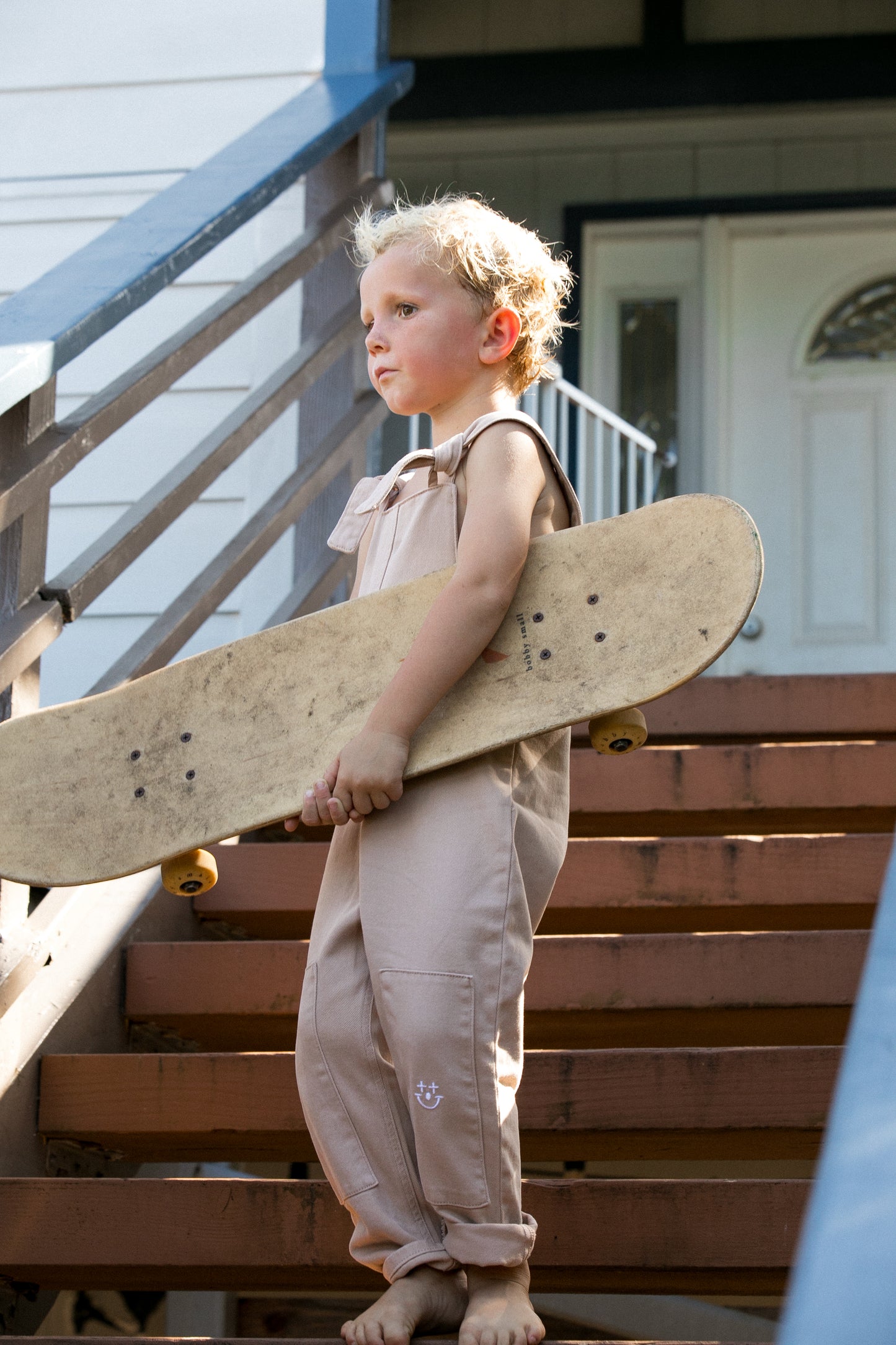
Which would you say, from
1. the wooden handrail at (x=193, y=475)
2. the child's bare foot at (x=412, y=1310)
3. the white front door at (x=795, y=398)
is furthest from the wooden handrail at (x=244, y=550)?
the white front door at (x=795, y=398)

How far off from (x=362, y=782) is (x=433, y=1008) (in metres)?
0.24

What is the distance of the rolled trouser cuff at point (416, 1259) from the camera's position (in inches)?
57.7

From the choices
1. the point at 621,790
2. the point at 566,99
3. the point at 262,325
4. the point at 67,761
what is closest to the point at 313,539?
the point at 262,325

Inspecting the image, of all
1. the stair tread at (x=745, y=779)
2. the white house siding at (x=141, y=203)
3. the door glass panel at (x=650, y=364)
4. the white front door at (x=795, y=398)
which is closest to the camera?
the stair tread at (x=745, y=779)

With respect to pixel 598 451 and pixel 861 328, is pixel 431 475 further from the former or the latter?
pixel 861 328

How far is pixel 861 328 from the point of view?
17.9 ft

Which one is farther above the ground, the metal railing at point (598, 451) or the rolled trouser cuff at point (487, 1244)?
the metal railing at point (598, 451)

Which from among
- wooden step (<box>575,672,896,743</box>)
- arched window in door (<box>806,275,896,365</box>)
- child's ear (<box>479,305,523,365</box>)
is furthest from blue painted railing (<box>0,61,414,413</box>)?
arched window in door (<box>806,275,896,365</box>)

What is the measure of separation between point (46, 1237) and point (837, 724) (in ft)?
6.30

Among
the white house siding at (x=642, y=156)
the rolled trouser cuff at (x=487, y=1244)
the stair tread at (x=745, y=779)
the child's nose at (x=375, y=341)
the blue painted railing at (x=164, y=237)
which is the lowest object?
the rolled trouser cuff at (x=487, y=1244)

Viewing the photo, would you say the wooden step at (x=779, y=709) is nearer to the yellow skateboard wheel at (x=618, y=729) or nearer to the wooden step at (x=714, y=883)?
the wooden step at (x=714, y=883)

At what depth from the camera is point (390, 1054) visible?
1.54 meters

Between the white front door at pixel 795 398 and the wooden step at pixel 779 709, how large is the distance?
6.89 ft

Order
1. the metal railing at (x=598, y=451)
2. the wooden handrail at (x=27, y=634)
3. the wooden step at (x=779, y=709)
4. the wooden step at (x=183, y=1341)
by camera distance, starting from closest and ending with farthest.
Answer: the wooden step at (x=183, y=1341) → the wooden handrail at (x=27, y=634) → the wooden step at (x=779, y=709) → the metal railing at (x=598, y=451)
